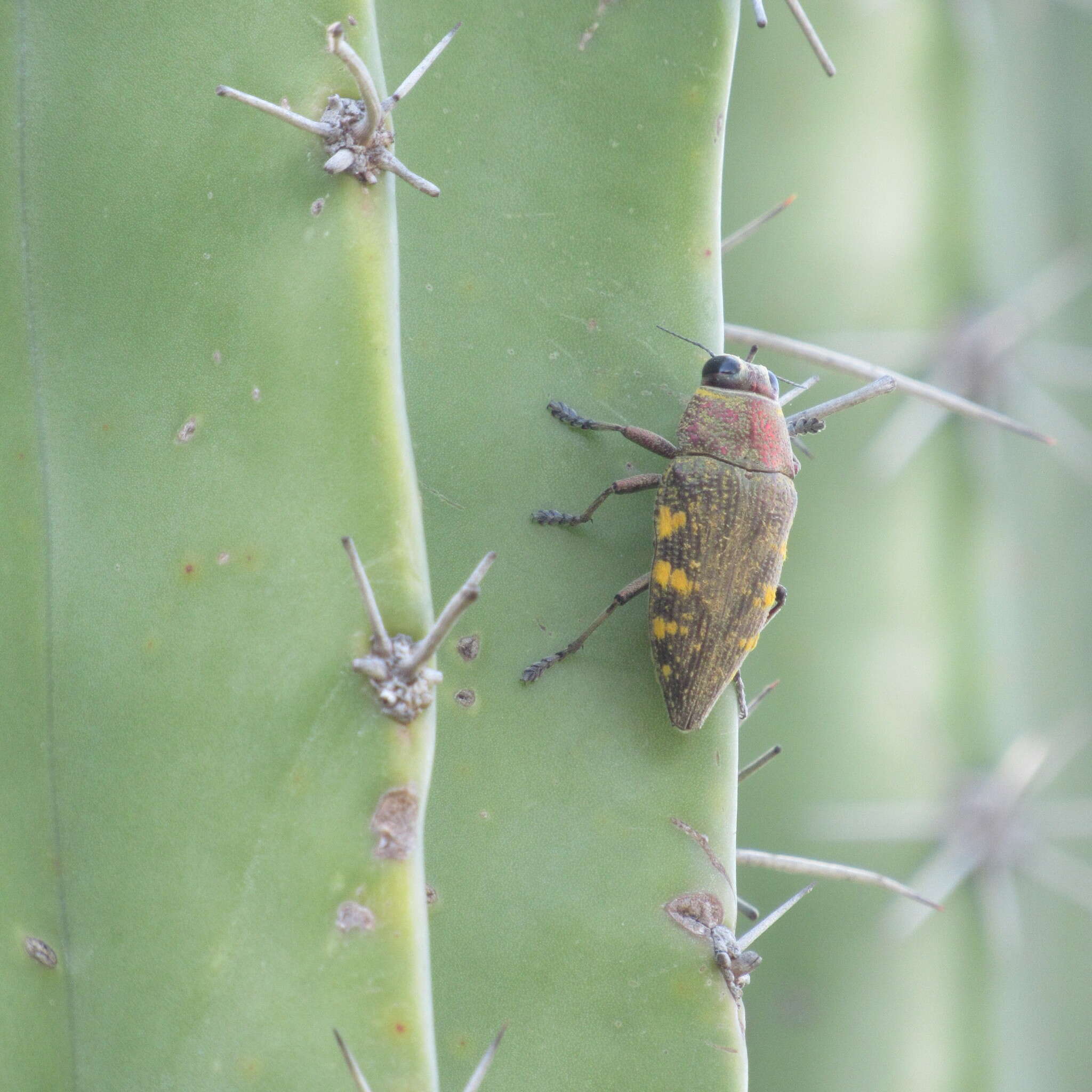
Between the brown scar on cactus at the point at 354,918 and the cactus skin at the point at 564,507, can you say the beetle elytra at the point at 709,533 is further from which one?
the brown scar on cactus at the point at 354,918

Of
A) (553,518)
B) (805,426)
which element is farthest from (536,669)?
(805,426)

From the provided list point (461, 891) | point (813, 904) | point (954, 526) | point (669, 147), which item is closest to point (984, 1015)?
point (813, 904)

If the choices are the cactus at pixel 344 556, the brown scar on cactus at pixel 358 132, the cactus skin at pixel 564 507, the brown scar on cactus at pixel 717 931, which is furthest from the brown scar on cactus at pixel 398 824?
the brown scar on cactus at pixel 358 132

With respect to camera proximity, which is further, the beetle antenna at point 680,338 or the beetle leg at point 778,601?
the beetle leg at point 778,601

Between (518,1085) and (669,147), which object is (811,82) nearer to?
(669,147)

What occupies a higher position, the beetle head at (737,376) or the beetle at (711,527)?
the beetle head at (737,376)

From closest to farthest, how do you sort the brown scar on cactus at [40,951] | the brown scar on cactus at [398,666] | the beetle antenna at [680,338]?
1. the brown scar on cactus at [398,666]
2. the brown scar on cactus at [40,951]
3. the beetle antenna at [680,338]
